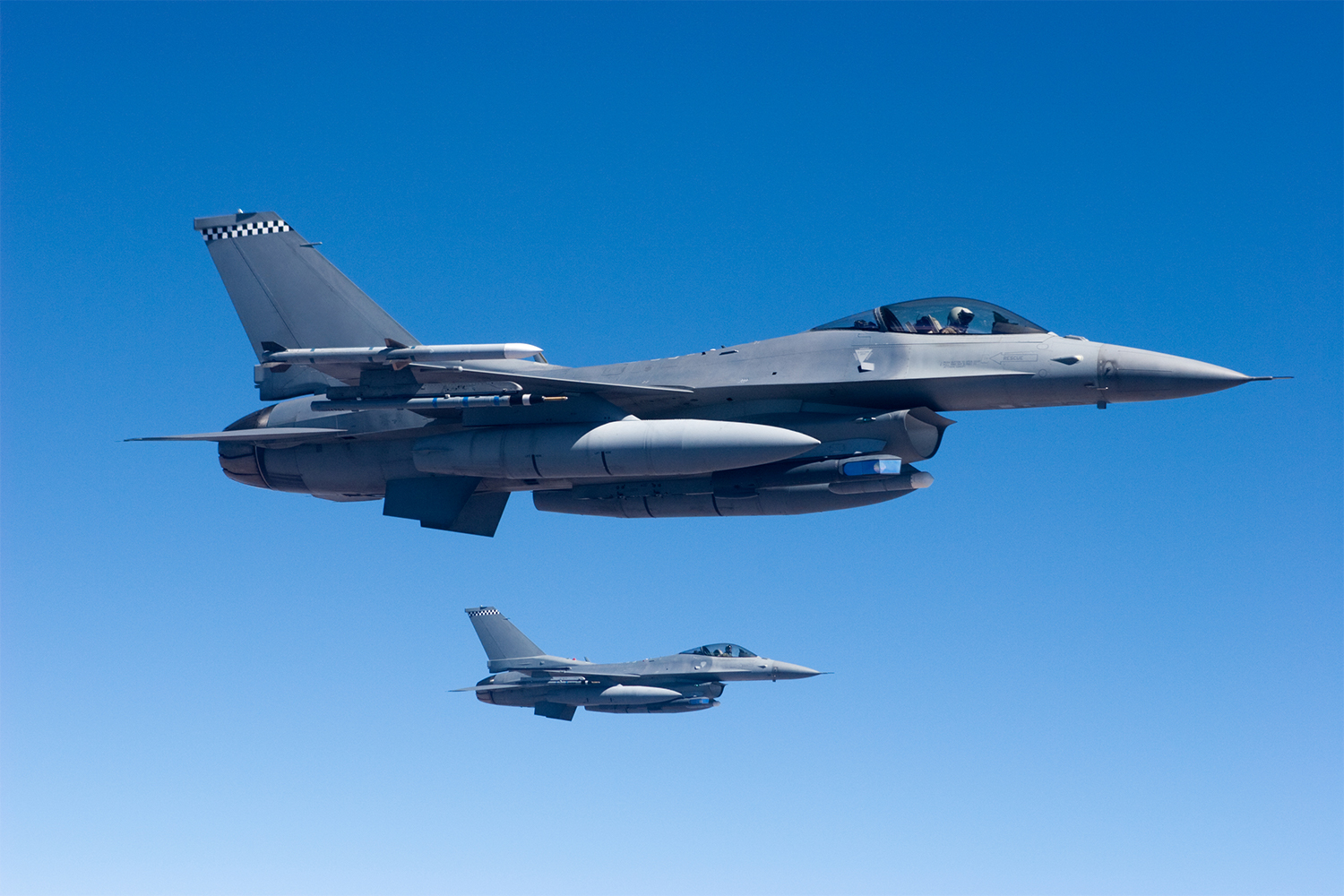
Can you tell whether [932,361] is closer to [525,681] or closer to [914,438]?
[914,438]

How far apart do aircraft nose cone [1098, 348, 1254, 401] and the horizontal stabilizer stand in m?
11.9

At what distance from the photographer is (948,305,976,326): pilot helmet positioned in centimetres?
2038

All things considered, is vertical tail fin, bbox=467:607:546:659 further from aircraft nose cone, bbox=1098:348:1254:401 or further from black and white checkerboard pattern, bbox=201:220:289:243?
aircraft nose cone, bbox=1098:348:1254:401

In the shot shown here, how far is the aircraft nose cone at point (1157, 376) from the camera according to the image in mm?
19188

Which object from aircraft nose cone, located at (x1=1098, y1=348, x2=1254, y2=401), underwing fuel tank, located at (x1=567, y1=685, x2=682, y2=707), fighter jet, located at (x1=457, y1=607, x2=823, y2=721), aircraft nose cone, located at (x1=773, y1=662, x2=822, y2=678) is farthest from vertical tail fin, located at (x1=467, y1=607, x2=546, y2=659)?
aircraft nose cone, located at (x1=1098, y1=348, x2=1254, y2=401)

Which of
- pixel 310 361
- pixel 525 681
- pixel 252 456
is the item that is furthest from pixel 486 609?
pixel 310 361

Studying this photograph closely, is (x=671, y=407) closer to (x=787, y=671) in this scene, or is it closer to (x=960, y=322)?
(x=960, y=322)

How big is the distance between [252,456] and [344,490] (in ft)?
5.68

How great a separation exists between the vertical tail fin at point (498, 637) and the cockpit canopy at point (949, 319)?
113ft

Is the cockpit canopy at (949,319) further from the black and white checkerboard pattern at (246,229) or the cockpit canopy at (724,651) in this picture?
the cockpit canopy at (724,651)

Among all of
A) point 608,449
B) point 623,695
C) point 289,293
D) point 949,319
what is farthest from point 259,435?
point 623,695

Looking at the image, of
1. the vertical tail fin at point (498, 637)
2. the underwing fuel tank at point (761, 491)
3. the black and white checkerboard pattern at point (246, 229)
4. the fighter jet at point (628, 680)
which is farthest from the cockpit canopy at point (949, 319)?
the vertical tail fin at point (498, 637)

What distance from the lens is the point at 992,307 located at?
67.1 feet

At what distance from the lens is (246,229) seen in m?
24.1
